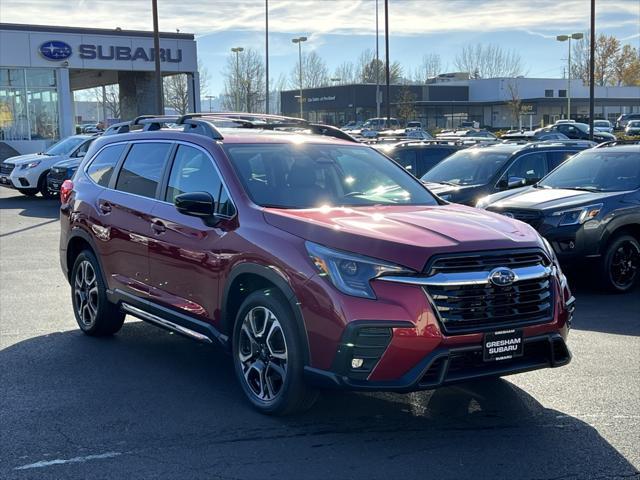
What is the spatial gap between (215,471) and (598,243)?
6155 mm

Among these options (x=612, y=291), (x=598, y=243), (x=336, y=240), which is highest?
(x=336, y=240)

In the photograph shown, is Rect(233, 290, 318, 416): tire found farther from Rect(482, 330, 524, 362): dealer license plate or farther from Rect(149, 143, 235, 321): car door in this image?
Rect(482, 330, 524, 362): dealer license plate

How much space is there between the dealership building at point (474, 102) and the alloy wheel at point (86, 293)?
67428 mm

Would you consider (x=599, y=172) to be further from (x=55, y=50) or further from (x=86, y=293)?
(x=55, y=50)

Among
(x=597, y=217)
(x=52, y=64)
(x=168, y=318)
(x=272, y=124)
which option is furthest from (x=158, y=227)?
(x=52, y=64)

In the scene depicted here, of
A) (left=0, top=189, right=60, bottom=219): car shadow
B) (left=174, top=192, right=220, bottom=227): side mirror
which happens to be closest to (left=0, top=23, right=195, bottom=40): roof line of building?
(left=0, top=189, right=60, bottom=219): car shadow

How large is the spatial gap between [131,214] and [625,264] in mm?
5852

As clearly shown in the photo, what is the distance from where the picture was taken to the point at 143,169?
6.47 metres

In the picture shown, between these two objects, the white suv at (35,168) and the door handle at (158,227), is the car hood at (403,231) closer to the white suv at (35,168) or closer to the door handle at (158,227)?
the door handle at (158,227)

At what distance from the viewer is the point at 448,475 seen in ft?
13.4

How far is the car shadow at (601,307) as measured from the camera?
7.47m

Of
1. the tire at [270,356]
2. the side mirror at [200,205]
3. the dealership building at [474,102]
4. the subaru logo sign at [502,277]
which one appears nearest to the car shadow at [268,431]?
the tire at [270,356]

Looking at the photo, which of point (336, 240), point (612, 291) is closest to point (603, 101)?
point (612, 291)

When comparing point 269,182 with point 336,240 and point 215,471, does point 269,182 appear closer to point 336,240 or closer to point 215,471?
point 336,240
